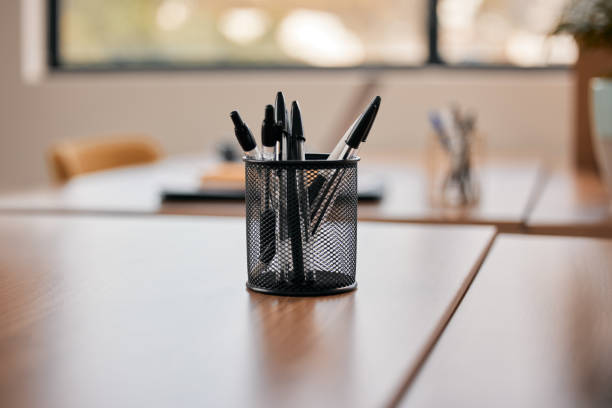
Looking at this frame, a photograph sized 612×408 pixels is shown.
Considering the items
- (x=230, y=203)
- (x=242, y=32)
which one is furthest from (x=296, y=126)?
(x=242, y=32)

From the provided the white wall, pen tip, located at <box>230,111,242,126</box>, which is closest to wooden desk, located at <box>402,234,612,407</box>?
pen tip, located at <box>230,111,242,126</box>

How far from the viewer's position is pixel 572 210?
135 centimetres

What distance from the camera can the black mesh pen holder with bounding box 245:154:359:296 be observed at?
2.36ft

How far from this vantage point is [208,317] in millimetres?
635

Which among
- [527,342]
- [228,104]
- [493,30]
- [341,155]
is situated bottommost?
[527,342]

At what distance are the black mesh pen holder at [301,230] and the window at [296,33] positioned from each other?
3.22 m

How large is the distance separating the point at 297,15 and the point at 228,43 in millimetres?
374

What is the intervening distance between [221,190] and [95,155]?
116 centimetres

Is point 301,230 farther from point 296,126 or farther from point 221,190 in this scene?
point 221,190

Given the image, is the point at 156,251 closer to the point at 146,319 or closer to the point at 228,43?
the point at 146,319

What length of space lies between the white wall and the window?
0.10 metres

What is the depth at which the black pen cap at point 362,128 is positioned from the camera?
2.42 ft

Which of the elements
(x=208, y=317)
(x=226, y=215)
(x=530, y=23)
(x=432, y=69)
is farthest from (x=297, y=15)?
(x=208, y=317)

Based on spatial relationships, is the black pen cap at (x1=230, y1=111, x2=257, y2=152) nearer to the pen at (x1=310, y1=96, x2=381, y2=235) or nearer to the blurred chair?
the pen at (x1=310, y1=96, x2=381, y2=235)
